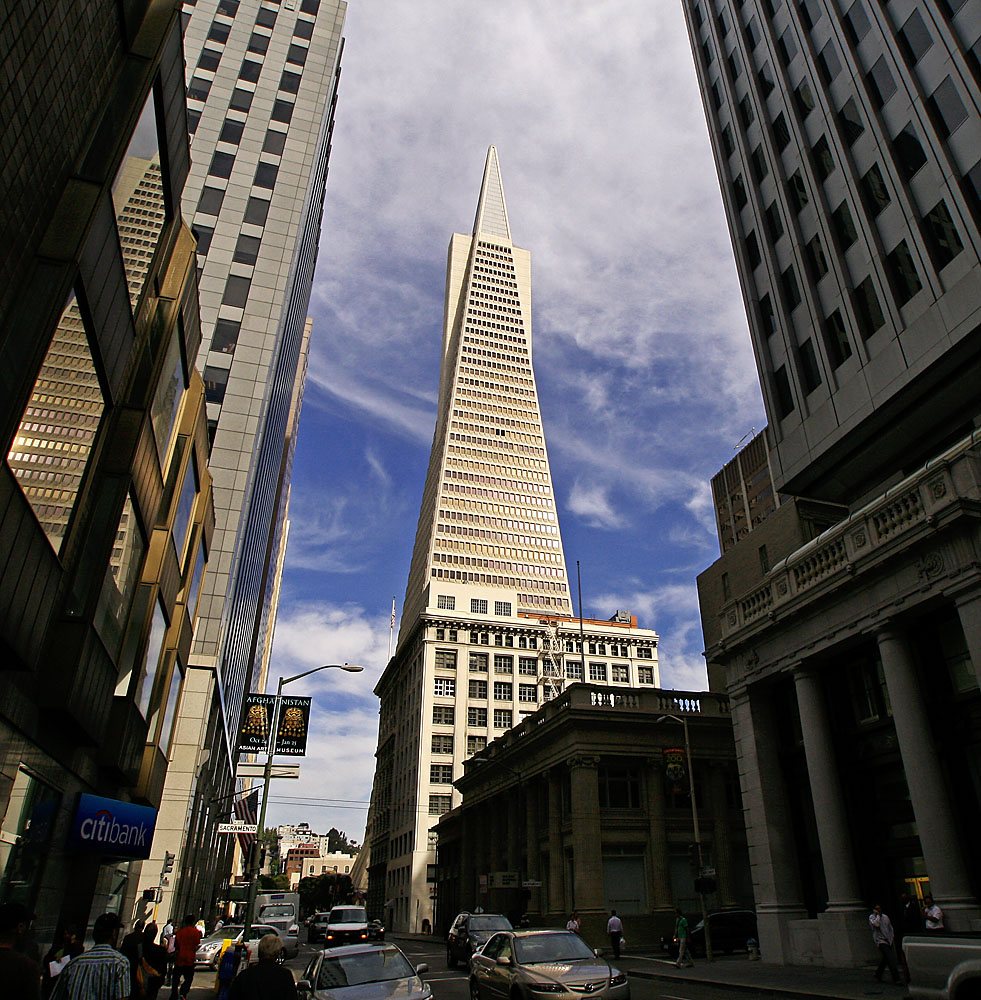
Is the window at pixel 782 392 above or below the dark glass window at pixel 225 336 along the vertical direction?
below

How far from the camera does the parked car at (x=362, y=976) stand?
10.7 metres

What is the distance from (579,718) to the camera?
119 ft

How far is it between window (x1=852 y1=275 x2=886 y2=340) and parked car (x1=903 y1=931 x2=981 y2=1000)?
2449cm

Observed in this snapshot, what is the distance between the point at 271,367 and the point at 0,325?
43.9 metres

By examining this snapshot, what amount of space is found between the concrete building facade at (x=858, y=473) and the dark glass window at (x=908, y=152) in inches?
3.5

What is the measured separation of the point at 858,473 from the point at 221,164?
173 ft

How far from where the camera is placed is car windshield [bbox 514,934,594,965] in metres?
12.2

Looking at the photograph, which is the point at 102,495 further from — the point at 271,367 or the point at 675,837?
the point at 271,367

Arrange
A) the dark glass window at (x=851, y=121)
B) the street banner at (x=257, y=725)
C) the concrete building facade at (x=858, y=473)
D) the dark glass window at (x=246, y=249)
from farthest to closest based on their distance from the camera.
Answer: the dark glass window at (x=246, y=249) → the dark glass window at (x=851, y=121) → the street banner at (x=257, y=725) → the concrete building facade at (x=858, y=473)

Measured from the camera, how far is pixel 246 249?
53.9 m

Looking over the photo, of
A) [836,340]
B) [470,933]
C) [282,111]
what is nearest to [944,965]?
[470,933]

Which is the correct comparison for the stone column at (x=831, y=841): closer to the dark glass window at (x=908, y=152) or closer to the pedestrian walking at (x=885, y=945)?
the pedestrian walking at (x=885, y=945)

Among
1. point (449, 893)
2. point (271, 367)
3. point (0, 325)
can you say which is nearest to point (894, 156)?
point (0, 325)

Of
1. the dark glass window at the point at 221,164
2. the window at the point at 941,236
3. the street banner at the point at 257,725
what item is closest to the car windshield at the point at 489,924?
the street banner at the point at 257,725
